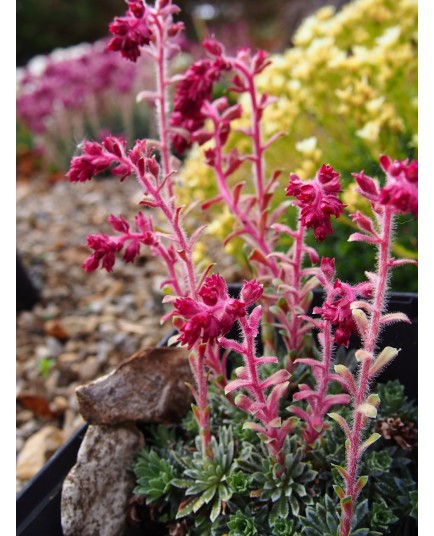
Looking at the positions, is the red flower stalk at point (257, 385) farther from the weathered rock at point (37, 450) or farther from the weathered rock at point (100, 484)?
the weathered rock at point (37, 450)

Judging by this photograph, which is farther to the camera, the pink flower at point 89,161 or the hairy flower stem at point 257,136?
the hairy flower stem at point 257,136

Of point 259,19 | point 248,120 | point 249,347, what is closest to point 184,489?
point 249,347

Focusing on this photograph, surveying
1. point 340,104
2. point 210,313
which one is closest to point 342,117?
point 340,104

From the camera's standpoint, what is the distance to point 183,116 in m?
1.27

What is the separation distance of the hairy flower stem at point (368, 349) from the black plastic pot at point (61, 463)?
46 centimetres

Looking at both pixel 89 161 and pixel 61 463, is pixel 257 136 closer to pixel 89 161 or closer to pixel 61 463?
pixel 89 161

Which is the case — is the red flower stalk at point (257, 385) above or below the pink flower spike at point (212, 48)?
below

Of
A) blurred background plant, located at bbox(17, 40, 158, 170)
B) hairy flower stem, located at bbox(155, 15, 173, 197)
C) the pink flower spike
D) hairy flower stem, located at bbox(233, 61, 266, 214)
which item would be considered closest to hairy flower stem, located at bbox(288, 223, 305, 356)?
hairy flower stem, located at bbox(233, 61, 266, 214)

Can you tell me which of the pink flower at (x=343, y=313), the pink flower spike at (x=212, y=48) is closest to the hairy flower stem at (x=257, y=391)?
the pink flower at (x=343, y=313)

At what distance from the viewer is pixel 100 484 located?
1229mm

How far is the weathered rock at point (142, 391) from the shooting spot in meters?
1.24

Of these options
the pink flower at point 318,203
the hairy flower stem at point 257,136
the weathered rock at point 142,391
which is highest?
the hairy flower stem at point 257,136

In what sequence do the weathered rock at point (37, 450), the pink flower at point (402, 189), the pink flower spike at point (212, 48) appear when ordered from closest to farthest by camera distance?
the pink flower at point (402, 189)
the pink flower spike at point (212, 48)
the weathered rock at point (37, 450)

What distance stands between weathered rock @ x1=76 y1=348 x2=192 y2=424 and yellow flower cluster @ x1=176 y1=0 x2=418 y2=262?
0.70 metres
